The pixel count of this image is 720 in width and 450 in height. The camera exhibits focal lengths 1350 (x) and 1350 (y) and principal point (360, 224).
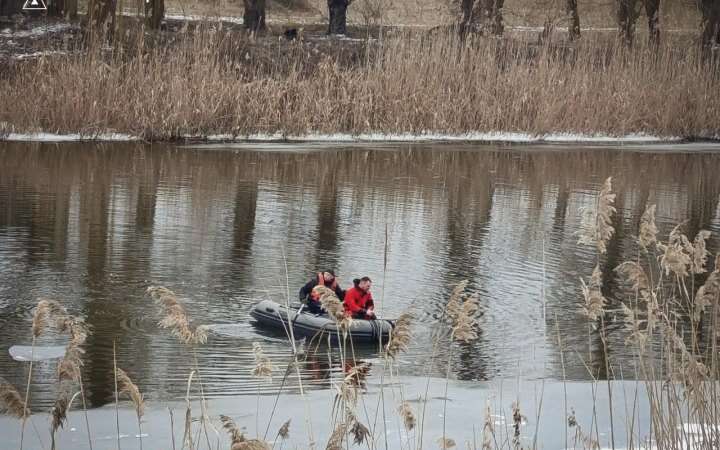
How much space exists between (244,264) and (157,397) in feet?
15.9

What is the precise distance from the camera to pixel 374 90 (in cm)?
2348

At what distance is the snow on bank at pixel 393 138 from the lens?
2172cm

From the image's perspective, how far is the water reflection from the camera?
9.75 metres

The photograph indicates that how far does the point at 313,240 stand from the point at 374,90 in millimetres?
9342

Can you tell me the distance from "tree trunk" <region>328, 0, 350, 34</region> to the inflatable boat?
22.9 metres

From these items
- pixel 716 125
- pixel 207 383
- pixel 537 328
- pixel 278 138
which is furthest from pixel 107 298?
pixel 716 125

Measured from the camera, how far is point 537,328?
10.9m

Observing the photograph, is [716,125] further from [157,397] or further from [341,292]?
[157,397]

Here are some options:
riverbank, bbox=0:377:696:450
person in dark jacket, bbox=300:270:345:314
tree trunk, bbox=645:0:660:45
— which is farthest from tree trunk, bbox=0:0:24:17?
riverbank, bbox=0:377:696:450

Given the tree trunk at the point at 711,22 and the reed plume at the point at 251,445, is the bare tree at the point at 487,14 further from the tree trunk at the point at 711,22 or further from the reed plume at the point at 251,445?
the reed plume at the point at 251,445

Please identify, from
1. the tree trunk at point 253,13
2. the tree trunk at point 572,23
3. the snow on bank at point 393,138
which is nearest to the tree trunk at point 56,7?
the tree trunk at point 253,13

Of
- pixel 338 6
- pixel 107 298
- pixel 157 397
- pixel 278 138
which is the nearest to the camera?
pixel 157 397

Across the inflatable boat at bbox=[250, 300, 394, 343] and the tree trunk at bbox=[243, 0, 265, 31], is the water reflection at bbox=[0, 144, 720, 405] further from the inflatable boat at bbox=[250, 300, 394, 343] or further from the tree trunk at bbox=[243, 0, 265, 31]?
the tree trunk at bbox=[243, 0, 265, 31]

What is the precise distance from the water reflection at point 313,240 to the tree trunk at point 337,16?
32.6 feet
